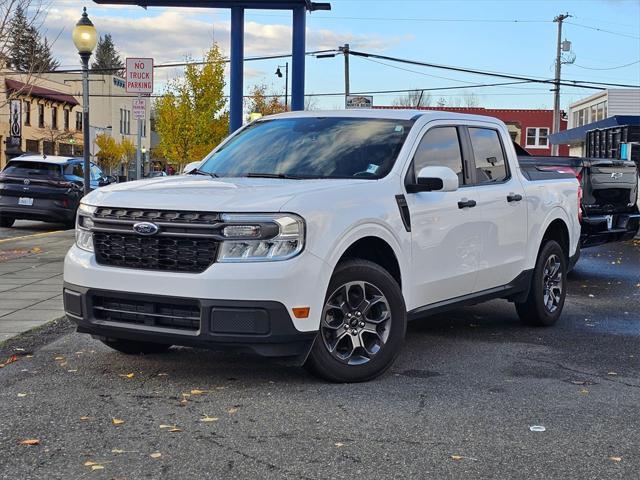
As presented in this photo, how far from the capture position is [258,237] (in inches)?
193

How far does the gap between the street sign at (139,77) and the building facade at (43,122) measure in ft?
105

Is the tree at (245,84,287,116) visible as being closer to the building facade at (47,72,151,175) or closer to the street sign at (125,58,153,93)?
the building facade at (47,72,151,175)

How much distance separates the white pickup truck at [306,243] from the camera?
194 inches

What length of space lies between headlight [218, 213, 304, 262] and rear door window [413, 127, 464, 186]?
154 cm

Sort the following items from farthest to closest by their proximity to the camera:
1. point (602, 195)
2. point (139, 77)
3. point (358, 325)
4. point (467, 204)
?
point (139, 77)
point (602, 195)
point (467, 204)
point (358, 325)

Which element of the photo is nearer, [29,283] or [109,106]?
[29,283]

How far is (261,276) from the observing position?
4.85 metres

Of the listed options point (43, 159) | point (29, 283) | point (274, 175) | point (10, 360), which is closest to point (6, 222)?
point (43, 159)

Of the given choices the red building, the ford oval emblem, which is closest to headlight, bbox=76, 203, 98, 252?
the ford oval emblem

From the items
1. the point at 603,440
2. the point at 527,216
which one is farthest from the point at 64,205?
the point at 603,440

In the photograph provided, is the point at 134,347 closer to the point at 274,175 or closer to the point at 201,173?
the point at 201,173

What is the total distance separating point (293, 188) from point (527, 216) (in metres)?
2.94

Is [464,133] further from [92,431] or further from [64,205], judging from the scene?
[64,205]

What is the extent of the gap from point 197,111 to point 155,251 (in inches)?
1313
